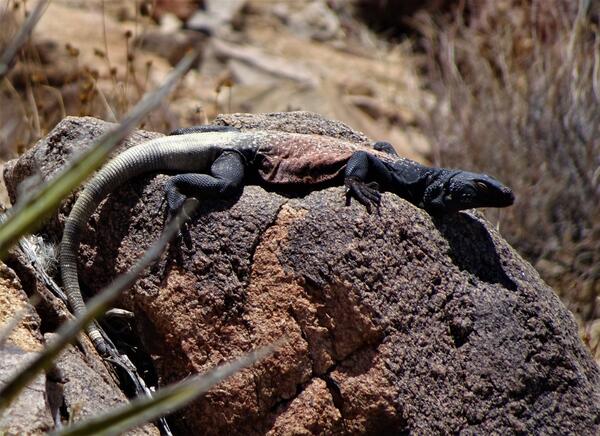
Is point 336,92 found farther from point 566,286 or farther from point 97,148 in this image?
point 97,148

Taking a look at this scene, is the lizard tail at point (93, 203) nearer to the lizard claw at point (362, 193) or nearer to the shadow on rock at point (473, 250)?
the lizard claw at point (362, 193)

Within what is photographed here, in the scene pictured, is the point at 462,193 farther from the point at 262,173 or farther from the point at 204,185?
the point at 204,185

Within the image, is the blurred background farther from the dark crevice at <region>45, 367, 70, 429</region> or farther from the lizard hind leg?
the dark crevice at <region>45, 367, 70, 429</region>

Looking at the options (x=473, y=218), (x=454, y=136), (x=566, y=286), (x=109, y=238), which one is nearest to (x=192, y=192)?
(x=109, y=238)

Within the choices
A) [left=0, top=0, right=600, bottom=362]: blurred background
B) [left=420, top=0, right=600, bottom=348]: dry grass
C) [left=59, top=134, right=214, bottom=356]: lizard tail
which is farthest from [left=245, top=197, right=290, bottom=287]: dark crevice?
[left=420, top=0, right=600, bottom=348]: dry grass

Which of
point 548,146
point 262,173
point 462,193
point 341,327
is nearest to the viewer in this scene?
point 341,327

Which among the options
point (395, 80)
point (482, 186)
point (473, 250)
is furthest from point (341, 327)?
point (395, 80)
